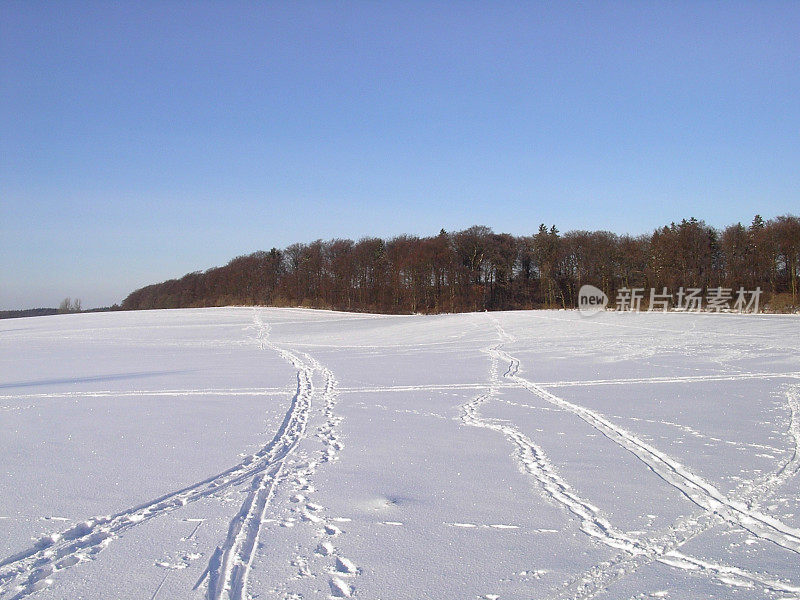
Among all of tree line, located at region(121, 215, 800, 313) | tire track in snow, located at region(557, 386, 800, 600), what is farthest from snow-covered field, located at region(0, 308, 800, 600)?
tree line, located at region(121, 215, 800, 313)

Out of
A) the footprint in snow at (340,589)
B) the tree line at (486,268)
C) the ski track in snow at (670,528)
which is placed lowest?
the footprint in snow at (340,589)

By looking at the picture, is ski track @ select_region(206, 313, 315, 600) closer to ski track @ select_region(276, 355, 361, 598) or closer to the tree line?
ski track @ select_region(276, 355, 361, 598)

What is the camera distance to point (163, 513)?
442 centimetres

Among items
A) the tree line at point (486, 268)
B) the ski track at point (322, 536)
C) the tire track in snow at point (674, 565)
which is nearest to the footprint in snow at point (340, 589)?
the ski track at point (322, 536)

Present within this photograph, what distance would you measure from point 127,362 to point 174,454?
10964mm

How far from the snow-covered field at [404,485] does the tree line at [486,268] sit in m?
35.2

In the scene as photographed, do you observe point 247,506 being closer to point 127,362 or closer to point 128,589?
point 128,589

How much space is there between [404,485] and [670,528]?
7.18 feet

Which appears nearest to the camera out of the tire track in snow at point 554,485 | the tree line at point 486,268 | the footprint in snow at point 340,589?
the footprint in snow at point 340,589

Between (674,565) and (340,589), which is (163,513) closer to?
(340,589)

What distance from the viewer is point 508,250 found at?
187 feet

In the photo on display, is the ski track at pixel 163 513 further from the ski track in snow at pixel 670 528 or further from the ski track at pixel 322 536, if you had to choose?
the ski track in snow at pixel 670 528

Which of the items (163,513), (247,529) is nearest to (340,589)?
(247,529)

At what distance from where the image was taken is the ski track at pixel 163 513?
11.0 ft
